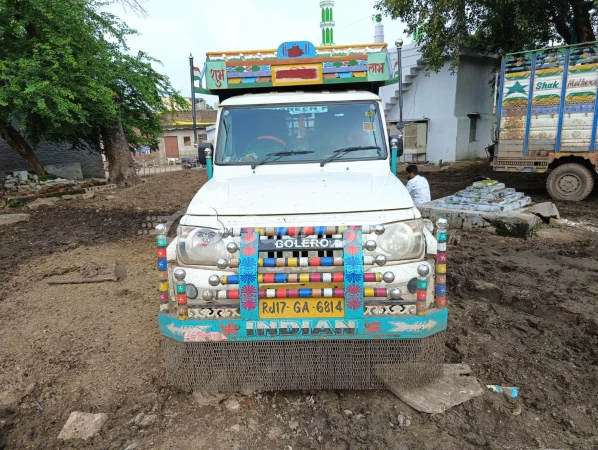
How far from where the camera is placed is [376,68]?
4.72 meters

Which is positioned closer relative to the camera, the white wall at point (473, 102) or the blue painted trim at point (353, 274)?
the blue painted trim at point (353, 274)

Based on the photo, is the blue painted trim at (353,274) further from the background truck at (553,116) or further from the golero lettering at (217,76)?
the background truck at (553,116)

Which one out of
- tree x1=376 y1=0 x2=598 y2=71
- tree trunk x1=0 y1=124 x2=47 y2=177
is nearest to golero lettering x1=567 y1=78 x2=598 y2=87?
tree x1=376 y1=0 x2=598 y2=71

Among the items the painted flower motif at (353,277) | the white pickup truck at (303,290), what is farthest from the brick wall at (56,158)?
the painted flower motif at (353,277)

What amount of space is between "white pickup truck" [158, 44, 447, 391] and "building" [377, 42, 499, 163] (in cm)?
1712

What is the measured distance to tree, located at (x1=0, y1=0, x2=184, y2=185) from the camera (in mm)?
11391

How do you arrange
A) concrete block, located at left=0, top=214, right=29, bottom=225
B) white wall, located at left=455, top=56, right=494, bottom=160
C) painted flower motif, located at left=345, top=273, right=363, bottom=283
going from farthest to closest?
white wall, located at left=455, top=56, right=494, bottom=160 → concrete block, located at left=0, top=214, right=29, bottom=225 → painted flower motif, located at left=345, top=273, right=363, bottom=283

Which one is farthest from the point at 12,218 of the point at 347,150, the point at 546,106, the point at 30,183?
the point at 546,106

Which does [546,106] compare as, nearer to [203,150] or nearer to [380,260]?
[203,150]

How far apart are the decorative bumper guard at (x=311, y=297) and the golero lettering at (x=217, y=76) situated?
254 centimetres

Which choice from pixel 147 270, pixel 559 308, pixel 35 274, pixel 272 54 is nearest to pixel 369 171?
pixel 272 54

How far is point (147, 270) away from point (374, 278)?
4234mm

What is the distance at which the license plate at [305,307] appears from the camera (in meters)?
2.73

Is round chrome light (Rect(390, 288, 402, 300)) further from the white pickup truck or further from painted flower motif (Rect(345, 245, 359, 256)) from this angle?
painted flower motif (Rect(345, 245, 359, 256))
